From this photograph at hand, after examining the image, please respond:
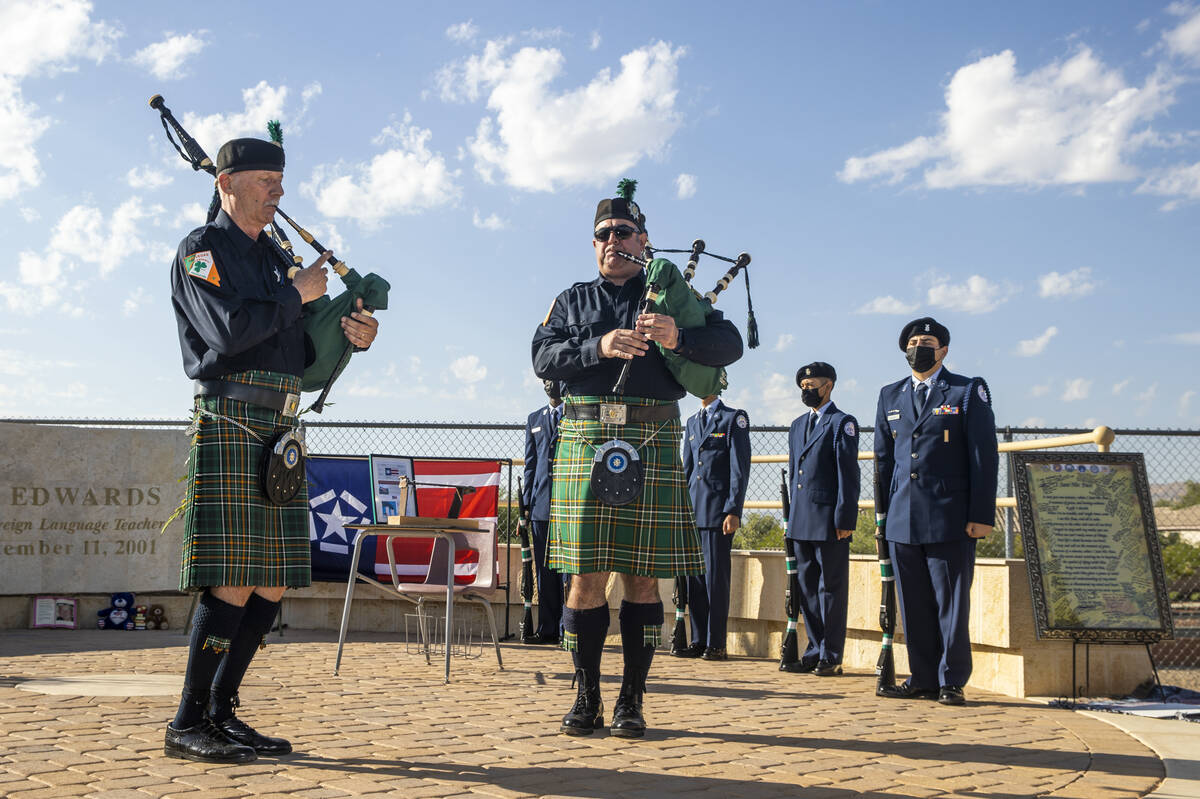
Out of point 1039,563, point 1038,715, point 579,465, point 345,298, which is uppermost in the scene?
point 345,298

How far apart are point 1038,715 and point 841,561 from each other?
184 centimetres

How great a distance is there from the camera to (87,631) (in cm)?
870

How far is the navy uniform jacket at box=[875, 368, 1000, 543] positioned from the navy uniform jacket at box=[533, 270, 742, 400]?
185cm

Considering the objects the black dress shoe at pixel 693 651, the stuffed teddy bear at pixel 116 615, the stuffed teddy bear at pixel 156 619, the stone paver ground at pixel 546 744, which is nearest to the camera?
the stone paver ground at pixel 546 744

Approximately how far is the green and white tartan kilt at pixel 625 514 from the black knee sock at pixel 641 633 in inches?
6.3

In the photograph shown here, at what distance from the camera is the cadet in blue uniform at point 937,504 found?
218 inches

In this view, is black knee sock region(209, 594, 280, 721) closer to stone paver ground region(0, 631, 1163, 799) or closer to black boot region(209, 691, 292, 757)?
black boot region(209, 691, 292, 757)

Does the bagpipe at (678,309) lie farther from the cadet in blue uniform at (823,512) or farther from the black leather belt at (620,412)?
the cadet in blue uniform at (823,512)

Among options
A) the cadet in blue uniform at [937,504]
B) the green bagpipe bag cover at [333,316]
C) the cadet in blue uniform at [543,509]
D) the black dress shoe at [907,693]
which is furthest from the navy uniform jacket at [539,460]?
the green bagpipe bag cover at [333,316]

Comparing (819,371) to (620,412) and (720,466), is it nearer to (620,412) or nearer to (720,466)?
(720,466)

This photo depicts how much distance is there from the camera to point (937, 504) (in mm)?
5602

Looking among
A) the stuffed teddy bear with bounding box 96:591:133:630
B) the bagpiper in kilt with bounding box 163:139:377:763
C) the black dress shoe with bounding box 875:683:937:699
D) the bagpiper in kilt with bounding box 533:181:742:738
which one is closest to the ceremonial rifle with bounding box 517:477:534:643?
the stuffed teddy bear with bounding box 96:591:133:630

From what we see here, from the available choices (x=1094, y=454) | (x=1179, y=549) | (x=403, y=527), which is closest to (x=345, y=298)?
(x=403, y=527)

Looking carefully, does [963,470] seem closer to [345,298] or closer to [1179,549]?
[345,298]
